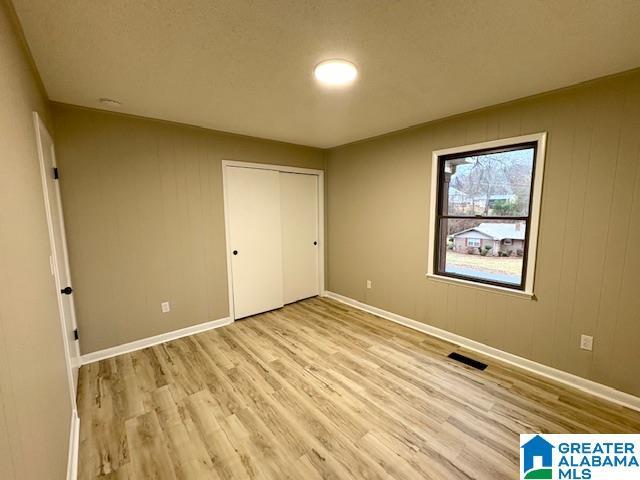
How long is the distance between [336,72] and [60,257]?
250 centimetres

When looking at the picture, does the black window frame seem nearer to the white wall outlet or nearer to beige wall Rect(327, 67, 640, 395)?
beige wall Rect(327, 67, 640, 395)

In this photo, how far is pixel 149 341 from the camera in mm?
3018

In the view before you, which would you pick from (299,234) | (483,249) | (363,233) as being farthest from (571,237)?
(299,234)

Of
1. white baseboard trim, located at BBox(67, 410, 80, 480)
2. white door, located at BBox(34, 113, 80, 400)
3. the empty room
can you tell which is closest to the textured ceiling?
the empty room

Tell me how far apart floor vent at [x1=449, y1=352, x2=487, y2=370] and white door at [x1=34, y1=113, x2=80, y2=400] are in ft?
Result: 10.2

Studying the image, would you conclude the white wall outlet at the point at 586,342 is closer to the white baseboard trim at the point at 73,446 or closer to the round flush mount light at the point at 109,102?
the white baseboard trim at the point at 73,446

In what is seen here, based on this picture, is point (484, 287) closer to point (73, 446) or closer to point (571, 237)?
point (571, 237)

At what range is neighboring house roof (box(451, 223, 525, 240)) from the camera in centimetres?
255

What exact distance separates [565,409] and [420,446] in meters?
1.19

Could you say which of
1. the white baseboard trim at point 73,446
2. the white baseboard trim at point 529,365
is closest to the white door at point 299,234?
the white baseboard trim at point 529,365

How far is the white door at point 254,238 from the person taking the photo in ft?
11.7

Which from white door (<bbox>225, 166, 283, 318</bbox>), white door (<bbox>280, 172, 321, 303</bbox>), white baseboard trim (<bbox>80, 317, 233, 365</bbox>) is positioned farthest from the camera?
white door (<bbox>280, 172, 321, 303</bbox>)

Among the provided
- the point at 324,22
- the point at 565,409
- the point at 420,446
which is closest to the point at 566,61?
the point at 324,22

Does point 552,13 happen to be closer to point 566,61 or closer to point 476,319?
point 566,61
